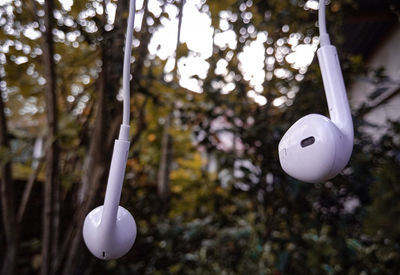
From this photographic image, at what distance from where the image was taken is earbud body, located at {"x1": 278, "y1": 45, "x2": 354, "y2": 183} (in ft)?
0.97

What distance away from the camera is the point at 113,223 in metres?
0.33

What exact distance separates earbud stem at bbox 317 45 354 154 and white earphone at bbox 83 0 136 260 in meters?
0.21

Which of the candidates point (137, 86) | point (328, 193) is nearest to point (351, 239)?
point (328, 193)

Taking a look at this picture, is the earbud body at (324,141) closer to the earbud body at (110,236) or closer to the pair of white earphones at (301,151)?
the pair of white earphones at (301,151)

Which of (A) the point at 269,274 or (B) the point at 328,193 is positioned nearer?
(B) the point at 328,193

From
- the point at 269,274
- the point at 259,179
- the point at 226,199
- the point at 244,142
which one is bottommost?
the point at 269,274

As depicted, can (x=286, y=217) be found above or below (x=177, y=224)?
above

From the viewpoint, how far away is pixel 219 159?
1.52 metres

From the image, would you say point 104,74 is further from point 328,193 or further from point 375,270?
point 375,270

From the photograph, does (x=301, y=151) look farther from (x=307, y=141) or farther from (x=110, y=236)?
(x=110, y=236)

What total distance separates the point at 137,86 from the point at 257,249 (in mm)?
947

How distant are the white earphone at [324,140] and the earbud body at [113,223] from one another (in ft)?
0.55

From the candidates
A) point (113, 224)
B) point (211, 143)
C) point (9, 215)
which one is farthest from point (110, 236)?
point (211, 143)

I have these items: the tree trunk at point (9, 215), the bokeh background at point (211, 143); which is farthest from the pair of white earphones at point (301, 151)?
the tree trunk at point (9, 215)
